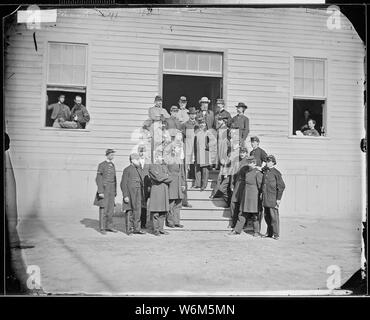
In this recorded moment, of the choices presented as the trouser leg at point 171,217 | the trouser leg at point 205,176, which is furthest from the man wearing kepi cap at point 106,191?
the trouser leg at point 205,176

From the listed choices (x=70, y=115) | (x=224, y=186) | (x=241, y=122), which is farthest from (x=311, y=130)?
(x=70, y=115)

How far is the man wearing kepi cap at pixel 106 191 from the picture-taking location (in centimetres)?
375

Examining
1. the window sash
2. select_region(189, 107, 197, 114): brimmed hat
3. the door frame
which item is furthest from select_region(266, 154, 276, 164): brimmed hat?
the window sash

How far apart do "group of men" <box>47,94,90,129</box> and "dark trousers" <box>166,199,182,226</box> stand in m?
1.17

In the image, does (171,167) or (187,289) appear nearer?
(187,289)

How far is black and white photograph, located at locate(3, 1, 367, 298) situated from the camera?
3.65 meters

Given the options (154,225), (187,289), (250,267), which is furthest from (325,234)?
(154,225)

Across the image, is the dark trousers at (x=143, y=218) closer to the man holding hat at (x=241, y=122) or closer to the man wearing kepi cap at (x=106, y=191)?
the man wearing kepi cap at (x=106, y=191)

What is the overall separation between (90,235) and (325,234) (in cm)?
232

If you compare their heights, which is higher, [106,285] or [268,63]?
[268,63]

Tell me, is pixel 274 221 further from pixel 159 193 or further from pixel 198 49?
pixel 198 49

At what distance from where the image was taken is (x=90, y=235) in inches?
147

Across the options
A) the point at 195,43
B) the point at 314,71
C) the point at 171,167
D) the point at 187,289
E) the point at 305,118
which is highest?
the point at 195,43

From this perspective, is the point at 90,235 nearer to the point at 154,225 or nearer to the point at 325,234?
the point at 154,225
